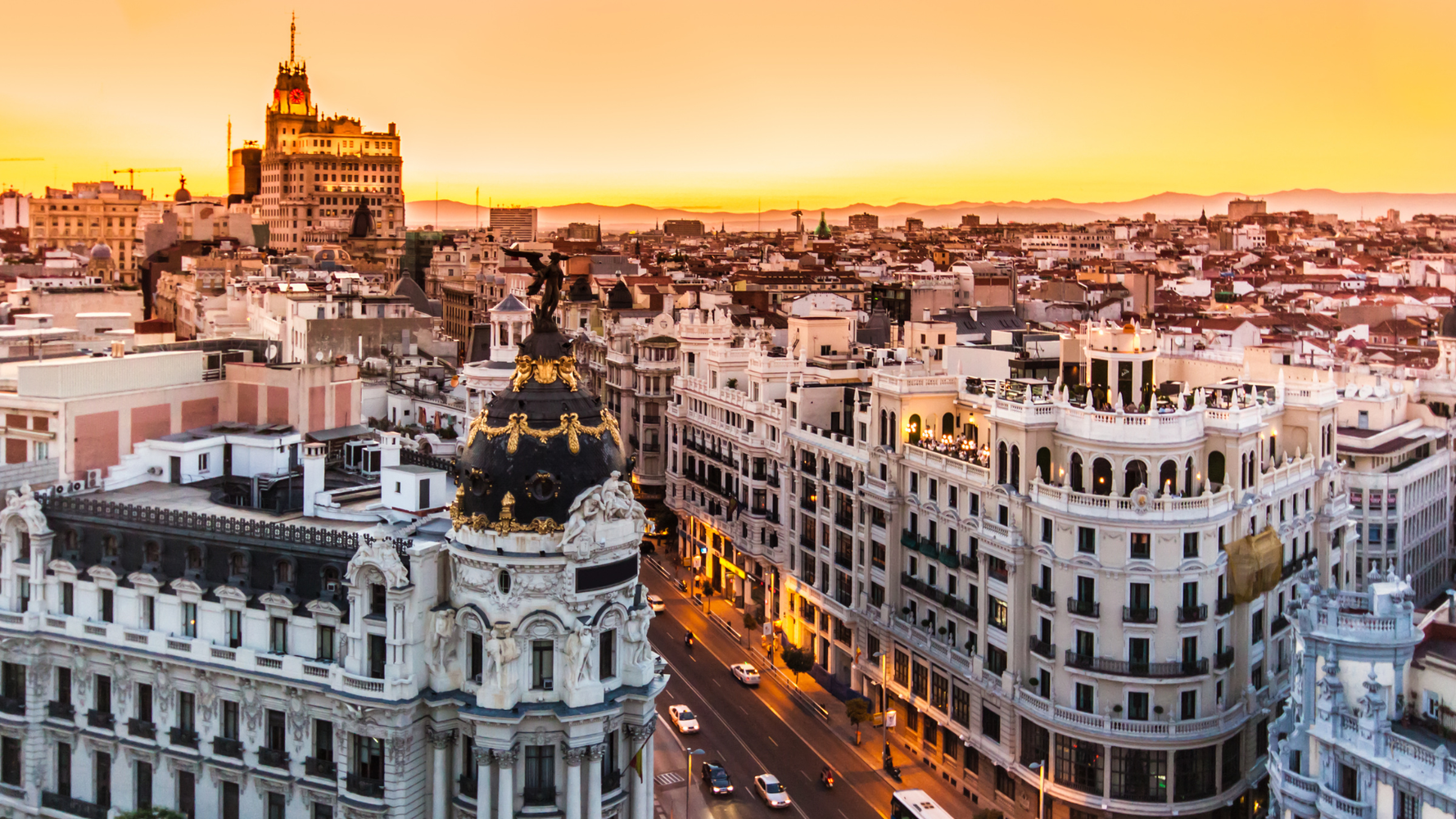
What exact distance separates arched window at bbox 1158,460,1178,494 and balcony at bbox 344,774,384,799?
4064cm

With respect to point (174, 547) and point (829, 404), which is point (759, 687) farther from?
point (174, 547)

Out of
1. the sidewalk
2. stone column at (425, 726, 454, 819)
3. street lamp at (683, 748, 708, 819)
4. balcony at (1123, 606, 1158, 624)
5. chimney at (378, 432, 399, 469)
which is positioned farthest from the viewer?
the sidewalk

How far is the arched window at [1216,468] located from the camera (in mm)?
77000

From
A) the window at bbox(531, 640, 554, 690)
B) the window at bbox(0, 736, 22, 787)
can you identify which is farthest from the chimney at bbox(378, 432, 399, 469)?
the window at bbox(0, 736, 22, 787)

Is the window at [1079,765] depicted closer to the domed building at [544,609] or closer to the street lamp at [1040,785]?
the street lamp at [1040,785]

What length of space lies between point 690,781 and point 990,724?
17.1 meters

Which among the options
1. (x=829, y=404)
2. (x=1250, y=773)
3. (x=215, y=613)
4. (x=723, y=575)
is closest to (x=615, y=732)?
(x=215, y=613)

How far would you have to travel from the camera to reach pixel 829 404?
105938 mm

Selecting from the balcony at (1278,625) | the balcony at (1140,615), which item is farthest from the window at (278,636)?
the balcony at (1278,625)

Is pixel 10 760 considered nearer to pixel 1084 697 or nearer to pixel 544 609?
pixel 544 609

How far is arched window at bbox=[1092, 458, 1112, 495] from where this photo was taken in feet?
246

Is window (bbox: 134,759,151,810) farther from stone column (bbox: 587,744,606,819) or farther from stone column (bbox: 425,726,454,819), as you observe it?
stone column (bbox: 587,744,606,819)

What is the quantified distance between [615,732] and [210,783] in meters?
18.5

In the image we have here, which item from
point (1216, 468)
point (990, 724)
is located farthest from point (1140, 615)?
point (990, 724)
